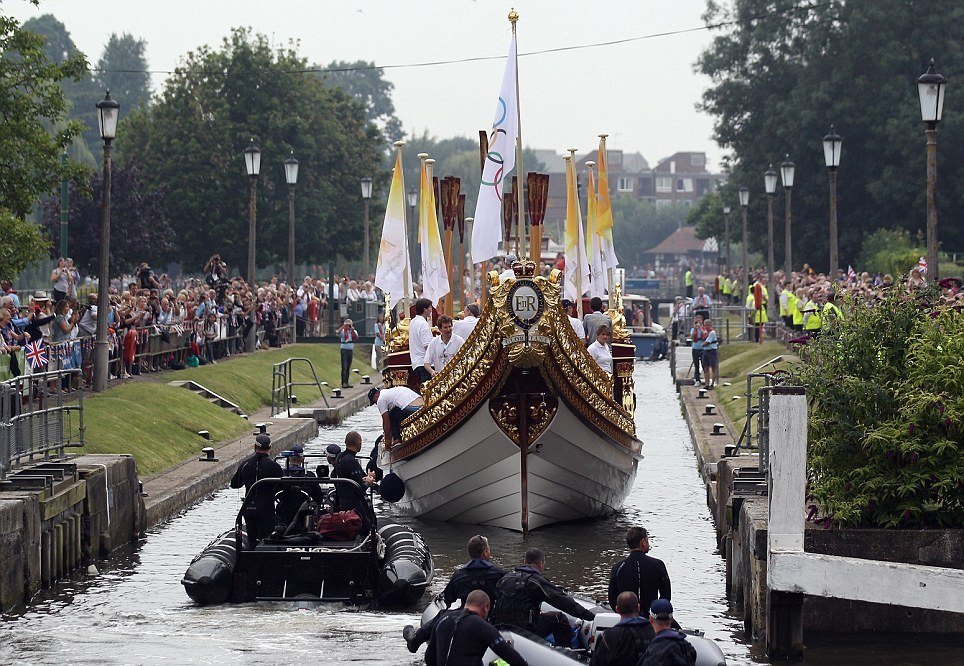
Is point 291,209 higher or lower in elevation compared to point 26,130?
lower

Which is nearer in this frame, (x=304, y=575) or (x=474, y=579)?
(x=474, y=579)

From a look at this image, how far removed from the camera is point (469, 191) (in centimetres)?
14425

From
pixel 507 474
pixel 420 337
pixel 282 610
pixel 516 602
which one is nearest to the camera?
pixel 516 602

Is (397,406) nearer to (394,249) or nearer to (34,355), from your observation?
(394,249)

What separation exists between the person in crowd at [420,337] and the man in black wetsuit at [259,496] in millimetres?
5292

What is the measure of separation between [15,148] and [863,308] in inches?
642

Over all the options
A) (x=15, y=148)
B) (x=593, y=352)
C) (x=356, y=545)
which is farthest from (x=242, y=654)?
(x=15, y=148)

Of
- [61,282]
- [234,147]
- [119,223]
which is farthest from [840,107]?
[61,282]

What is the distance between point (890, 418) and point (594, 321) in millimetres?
10045

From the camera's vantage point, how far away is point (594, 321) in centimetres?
2534

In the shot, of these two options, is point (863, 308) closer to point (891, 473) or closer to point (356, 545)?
point (891, 473)

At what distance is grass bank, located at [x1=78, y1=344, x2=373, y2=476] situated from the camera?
984 inches

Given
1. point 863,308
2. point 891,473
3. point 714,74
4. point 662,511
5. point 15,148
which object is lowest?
point 662,511

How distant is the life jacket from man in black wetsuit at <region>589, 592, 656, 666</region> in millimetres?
1069
